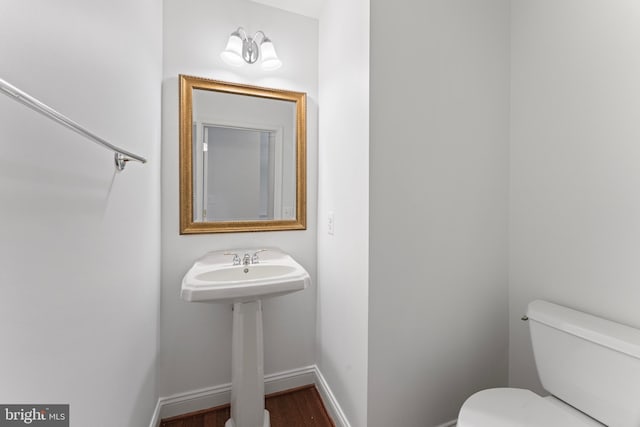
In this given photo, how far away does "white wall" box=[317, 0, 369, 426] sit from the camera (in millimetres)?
1207

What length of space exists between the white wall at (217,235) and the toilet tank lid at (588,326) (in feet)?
3.98

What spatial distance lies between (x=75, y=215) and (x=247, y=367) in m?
1.06

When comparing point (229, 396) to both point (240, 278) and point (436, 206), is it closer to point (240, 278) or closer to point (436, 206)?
point (240, 278)

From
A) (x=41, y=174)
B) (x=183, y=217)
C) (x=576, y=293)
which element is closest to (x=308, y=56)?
(x=183, y=217)

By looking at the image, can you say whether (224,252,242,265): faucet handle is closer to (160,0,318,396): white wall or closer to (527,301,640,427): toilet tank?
(160,0,318,396): white wall

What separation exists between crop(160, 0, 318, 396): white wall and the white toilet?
107cm

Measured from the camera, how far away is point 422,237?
4.15 ft

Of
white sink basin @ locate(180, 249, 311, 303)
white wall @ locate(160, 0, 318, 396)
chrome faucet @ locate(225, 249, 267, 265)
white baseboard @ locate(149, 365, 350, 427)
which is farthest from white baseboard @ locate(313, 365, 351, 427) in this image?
chrome faucet @ locate(225, 249, 267, 265)

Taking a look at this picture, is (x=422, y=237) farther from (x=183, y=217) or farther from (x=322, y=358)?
(x=183, y=217)

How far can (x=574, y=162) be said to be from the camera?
1.19m

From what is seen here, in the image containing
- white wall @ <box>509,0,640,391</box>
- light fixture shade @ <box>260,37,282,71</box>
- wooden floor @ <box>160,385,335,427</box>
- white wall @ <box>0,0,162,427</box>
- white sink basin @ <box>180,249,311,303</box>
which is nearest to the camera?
white wall @ <box>0,0,162,427</box>

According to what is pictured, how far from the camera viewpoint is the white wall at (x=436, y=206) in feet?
3.87

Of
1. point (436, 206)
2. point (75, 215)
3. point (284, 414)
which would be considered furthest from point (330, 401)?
point (75, 215)

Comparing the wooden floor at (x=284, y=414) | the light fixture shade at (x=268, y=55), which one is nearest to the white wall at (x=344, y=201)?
the wooden floor at (x=284, y=414)
